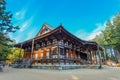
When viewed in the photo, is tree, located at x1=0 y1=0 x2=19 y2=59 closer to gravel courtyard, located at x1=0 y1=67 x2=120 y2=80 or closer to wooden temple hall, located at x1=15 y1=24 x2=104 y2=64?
gravel courtyard, located at x1=0 y1=67 x2=120 y2=80

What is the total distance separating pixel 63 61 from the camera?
55.9ft

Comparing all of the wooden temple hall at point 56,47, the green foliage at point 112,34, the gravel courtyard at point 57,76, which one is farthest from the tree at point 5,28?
the green foliage at point 112,34

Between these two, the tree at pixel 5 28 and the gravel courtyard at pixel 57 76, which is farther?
the tree at pixel 5 28

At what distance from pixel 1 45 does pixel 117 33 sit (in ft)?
110

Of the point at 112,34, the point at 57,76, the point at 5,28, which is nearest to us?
the point at 57,76

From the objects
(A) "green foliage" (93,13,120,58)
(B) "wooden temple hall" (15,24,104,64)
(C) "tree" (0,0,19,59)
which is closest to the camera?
(C) "tree" (0,0,19,59)

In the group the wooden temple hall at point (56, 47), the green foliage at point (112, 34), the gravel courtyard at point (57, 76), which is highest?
the green foliage at point (112, 34)

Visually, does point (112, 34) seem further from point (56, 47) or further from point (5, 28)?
point (5, 28)

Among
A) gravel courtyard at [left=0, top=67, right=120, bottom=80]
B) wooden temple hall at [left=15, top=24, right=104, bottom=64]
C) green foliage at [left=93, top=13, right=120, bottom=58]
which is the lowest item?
gravel courtyard at [left=0, top=67, right=120, bottom=80]

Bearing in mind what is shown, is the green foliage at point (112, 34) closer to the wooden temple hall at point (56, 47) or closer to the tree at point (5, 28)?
the wooden temple hall at point (56, 47)

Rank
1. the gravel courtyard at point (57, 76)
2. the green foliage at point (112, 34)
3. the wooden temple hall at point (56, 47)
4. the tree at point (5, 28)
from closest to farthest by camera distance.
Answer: the gravel courtyard at point (57, 76)
the tree at point (5, 28)
the wooden temple hall at point (56, 47)
the green foliage at point (112, 34)

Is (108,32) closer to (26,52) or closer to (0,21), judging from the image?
(26,52)

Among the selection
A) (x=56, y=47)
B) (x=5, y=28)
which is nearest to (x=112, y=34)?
(x=56, y=47)

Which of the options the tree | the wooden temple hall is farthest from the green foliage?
the tree
